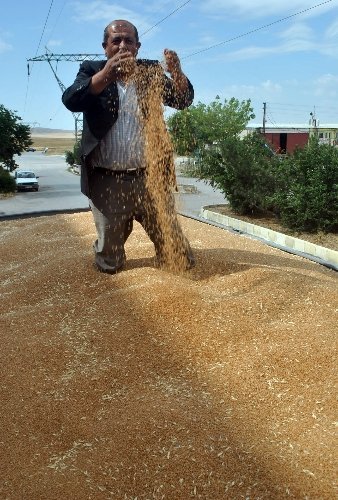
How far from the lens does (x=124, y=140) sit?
3834mm

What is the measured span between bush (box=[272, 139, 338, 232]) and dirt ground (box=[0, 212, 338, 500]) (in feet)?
15.1

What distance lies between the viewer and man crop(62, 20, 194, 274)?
141 inches

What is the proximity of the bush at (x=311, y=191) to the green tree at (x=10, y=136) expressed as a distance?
1664cm

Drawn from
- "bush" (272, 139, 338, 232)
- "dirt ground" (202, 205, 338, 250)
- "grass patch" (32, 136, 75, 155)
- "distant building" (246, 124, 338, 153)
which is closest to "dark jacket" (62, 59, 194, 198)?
"dirt ground" (202, 205, 338, 250)

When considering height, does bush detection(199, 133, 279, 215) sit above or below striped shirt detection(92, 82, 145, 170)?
below

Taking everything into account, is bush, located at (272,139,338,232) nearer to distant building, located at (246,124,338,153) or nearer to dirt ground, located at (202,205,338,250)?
dirt ground, located at (202,205,338,250)

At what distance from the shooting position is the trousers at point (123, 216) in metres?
3.93

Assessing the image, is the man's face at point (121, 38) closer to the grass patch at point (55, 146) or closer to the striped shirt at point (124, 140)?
the striped shirt at point (124, 140)

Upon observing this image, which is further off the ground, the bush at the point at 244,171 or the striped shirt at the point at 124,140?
the striped shirt at the point at 124,140

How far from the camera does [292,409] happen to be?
2346 millimetres

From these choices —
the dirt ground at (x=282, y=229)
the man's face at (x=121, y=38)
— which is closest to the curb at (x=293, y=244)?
the dirt ground at (x=282, y=229)

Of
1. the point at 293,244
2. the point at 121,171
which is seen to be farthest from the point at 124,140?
the point at 293,244

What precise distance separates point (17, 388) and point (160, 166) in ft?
6.21

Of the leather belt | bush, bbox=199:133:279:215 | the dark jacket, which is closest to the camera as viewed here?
the dark jacket
